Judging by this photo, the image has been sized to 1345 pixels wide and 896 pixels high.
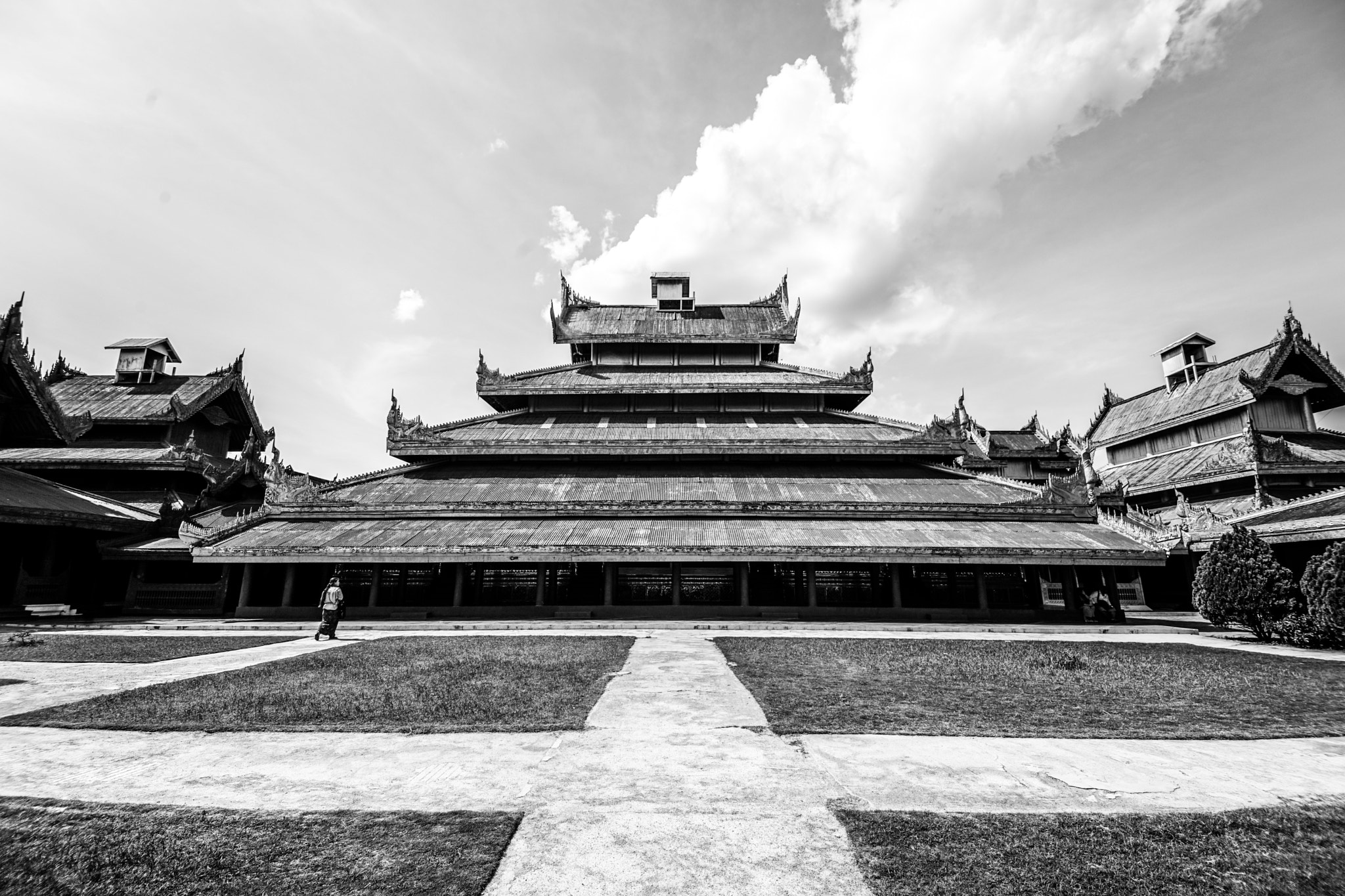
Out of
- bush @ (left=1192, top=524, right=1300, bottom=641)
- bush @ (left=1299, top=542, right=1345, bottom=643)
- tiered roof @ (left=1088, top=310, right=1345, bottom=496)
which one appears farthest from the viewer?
tiered roof @ (left=1088, top=310, right=1345, bottom=496)

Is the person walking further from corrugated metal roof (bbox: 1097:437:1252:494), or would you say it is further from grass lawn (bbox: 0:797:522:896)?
corrugated metal roof (bbox: 1097:437:1252:494)

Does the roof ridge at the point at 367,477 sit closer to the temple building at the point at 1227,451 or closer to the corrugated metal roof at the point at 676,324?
the corrugated metal roof at the point at 676,324

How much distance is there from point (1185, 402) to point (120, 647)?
46655mm

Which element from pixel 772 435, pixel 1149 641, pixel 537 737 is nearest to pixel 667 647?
Answer: pixel 537 737

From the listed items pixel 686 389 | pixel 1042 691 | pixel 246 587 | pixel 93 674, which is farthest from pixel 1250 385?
pixel 246 587

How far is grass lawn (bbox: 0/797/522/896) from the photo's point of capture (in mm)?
3127

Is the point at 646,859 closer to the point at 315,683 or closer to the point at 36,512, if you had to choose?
the point at 315,683

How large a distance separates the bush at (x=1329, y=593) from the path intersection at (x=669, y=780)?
11.1 metres

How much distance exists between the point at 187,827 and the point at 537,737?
9.55 feet

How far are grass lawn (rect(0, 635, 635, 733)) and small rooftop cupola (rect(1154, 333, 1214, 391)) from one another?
40.5 meters

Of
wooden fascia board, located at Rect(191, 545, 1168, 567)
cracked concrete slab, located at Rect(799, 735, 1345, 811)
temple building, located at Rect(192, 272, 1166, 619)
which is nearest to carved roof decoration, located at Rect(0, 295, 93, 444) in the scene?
temple building, located at Rect(192, 272, 1166, 619)

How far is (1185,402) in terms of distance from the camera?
112 feet

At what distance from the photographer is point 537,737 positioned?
6.16 meters

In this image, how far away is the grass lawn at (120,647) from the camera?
11.7 m
